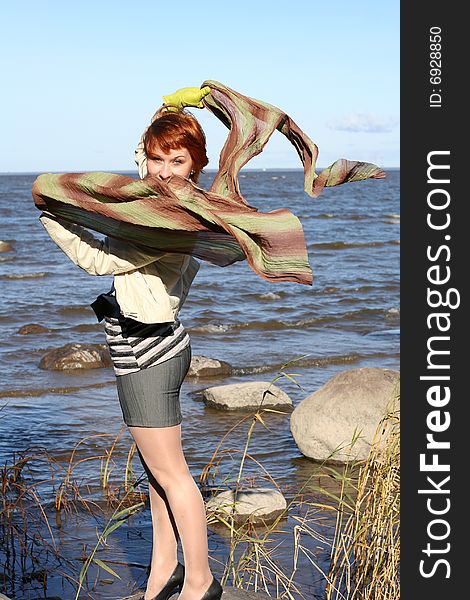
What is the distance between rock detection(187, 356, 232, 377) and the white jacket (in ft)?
24.4

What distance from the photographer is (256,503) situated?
20.6 feet

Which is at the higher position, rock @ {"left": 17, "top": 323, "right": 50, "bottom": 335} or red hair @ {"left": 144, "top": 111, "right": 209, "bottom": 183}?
red hair @ {"left": 144, "top": 111, "right": 209, "bottom": 183}

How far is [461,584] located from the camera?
12.3 feet

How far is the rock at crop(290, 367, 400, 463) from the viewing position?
7.37m

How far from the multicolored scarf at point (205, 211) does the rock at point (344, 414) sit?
3898mm

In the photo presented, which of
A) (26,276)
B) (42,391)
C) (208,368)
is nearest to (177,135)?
(42,391)

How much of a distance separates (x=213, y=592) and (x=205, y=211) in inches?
61.2

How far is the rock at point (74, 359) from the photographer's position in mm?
11547

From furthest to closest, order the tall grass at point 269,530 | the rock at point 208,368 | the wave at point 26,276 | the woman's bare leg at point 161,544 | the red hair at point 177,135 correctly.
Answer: the wave at point 26,276, the rock at point 208,368, the tall grass at point 269,530, the woman's bare leg at point 161,544, the red hair at point 177,135

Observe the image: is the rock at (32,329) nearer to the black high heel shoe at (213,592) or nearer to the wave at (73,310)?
the wave at (73,310)

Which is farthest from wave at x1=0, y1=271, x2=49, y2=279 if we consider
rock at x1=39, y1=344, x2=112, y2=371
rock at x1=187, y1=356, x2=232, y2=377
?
rock at x1=187, y1=356, x2=232, y2=377

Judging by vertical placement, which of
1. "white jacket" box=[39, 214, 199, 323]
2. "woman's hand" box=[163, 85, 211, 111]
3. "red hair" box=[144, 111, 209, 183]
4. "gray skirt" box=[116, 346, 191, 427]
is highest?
"woman's hand" box=[163, 85, 211, 111]

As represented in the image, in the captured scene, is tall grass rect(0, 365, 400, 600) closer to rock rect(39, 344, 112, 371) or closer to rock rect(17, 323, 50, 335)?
rock rect(39, 344, 112, 371)

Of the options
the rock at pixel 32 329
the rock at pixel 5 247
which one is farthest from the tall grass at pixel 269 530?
the rock at pixel 5 247
